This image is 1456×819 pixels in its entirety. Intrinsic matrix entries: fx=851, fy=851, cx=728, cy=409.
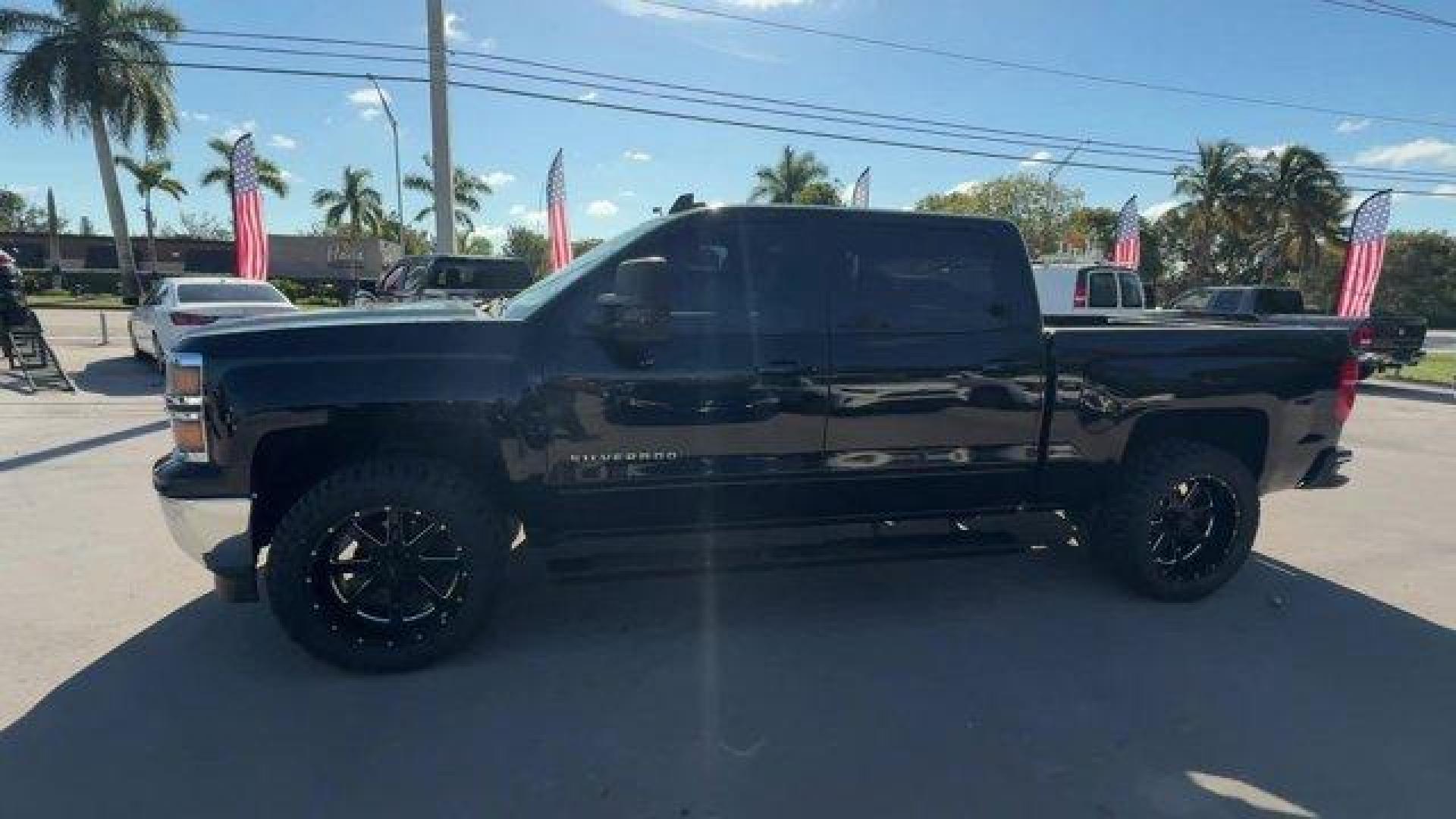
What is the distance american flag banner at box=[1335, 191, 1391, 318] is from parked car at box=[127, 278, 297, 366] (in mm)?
24958

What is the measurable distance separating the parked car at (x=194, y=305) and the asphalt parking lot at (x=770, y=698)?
678 centimetres

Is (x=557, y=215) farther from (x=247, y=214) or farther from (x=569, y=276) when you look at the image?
(x=569, y=276)

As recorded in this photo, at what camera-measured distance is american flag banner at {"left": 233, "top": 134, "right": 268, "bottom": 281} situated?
18844 mm

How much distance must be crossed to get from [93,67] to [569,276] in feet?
125

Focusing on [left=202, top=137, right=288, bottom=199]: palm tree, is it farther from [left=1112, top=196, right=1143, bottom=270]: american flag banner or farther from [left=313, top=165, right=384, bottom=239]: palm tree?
[left=1112, top=196, right=1143, bottom=270]: american flag banner

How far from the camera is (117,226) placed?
115ft

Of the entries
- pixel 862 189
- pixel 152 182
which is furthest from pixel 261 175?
pixel 862 189

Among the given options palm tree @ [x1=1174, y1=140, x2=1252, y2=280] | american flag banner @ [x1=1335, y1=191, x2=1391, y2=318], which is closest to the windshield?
american flag banner @ [x1=1335, y1=191, x2=1391, y2=318]

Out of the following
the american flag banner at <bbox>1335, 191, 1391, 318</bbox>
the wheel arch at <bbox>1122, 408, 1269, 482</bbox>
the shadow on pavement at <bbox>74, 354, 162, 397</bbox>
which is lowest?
the shadow on pavement at <bbox>74, 354, 162, 397</bbox>

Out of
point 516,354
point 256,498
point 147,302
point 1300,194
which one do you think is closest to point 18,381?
point 147,302

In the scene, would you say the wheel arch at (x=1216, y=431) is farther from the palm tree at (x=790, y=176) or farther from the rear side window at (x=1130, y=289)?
the palm tree at (x=790, y=176)

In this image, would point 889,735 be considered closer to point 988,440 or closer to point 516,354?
point 988,440

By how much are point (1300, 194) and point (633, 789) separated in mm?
48931

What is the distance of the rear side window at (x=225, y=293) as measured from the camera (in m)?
12.2
